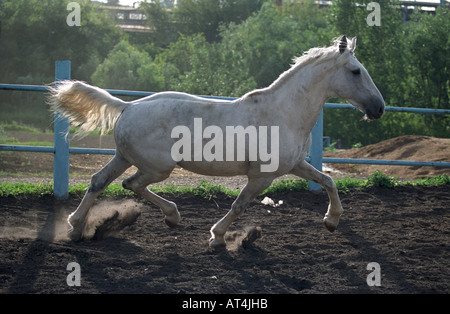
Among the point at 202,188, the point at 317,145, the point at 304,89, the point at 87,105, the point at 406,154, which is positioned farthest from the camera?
the point at 406,154

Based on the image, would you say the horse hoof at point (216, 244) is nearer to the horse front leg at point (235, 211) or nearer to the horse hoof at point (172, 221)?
the horse front leg at point (235, 211)

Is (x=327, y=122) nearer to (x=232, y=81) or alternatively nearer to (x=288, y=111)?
(x=232, y=81)

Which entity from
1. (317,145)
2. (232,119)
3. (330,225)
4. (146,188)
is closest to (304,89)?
(232,119)

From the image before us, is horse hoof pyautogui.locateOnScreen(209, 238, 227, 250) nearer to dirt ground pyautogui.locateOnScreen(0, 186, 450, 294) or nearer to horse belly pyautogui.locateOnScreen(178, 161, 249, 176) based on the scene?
dirt ground pyautogui.locateOnScreen(0, 186, 450, 294)

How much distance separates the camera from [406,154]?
1216cm

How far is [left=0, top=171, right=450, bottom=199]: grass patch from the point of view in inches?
249

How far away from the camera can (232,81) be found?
2511 centimetres

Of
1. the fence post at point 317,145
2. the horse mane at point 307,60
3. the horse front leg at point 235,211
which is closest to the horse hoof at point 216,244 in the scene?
the horse front leg at point 235,211

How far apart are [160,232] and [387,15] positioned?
62.6 ft

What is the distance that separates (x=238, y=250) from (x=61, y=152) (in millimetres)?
2984

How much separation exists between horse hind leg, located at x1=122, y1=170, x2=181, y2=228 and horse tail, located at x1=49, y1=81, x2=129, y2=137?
53 centimetres

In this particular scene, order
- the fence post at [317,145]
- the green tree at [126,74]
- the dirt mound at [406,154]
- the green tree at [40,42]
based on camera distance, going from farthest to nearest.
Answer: the green tree at [40,42], the green tree at [126,74], the dirt mound at [406,154], the fence post at [317,145]

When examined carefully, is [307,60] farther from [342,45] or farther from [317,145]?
[317,145]

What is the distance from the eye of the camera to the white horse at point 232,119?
449cm
